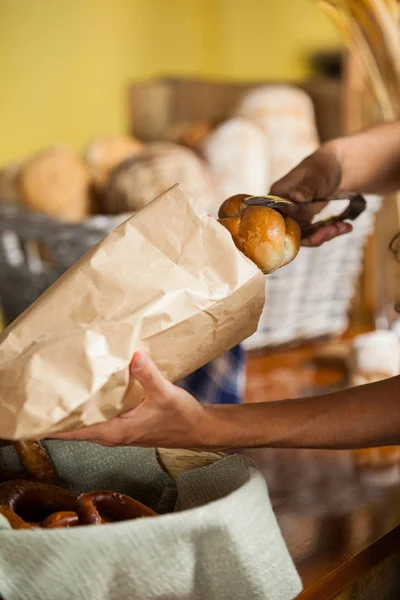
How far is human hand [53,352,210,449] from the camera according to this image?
1.64ft

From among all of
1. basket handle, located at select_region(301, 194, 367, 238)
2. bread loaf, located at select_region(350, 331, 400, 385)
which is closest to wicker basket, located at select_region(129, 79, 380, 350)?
bread loaf, located at select_region(350, 331, 400, 385)

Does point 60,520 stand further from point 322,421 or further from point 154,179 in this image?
point 154,179

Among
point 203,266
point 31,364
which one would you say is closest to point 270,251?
point 203,266

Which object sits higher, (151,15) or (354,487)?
(151,15)

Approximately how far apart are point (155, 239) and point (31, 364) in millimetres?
113

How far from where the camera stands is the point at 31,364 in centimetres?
49

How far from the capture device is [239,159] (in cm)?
123

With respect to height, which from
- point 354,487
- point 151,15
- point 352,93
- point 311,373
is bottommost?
point 311,373

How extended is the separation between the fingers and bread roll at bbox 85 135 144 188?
67 cm

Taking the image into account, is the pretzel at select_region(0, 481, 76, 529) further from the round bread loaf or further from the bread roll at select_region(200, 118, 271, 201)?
the round bread loaf

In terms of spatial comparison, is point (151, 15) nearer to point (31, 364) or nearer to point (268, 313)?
point (268, 313)

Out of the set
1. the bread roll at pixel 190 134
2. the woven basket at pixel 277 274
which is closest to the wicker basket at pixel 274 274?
the woven basket at pixel 277 274

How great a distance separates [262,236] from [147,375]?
5.3 inches

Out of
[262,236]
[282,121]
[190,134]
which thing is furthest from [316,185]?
[190,134]
